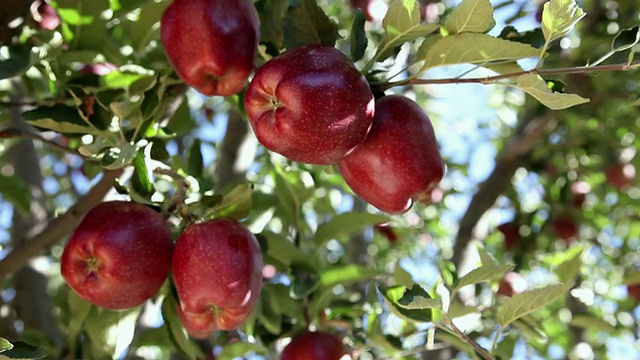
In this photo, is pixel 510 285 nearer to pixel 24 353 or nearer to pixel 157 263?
pixel 157 263

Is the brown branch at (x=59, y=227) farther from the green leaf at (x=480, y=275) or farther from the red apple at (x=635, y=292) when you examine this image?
the red apple at (x=635, y=292)

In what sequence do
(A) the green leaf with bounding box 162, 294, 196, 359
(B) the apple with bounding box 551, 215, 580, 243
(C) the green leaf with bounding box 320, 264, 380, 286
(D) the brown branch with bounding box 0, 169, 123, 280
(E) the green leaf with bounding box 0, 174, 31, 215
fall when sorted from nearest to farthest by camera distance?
1. (A) the green leaf with bounding box 162, 294, 196, 359
2. (D) the brown branch with bounding box 0, 169, 123, 280
3. (C) the green leaf with bounding box 320, 264, 380, 286
4. (E) the green leaf with bounding box 0, 174, 31, 215
5. (B) the apple with bounding box 551, 215, 580, 243

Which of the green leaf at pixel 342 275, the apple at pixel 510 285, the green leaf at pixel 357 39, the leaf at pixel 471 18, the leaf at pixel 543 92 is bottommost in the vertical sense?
the apple at pixel 510 285

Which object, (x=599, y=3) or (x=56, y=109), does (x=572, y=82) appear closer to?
(x=599, y=3)

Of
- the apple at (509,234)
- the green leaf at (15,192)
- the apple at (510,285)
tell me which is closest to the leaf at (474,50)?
the green leaf at (15,192)

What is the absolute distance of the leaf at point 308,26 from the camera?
1172 mm

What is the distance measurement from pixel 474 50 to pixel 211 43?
41cm

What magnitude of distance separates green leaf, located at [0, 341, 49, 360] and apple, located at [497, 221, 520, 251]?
2.23 m

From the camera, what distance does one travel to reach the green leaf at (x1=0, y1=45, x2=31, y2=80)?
1203 millimetres

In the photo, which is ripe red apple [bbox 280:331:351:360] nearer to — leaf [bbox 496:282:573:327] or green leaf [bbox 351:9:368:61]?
leaf [bbox 496:282:573:327]

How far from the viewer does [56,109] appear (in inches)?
50.8

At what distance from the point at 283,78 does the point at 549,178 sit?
85.8 inches

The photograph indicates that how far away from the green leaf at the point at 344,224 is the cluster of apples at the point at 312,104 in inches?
14.0

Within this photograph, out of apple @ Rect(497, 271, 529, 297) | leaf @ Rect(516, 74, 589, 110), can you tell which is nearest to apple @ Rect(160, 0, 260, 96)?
leaf @ Rect(516, 74, 589, 110)
